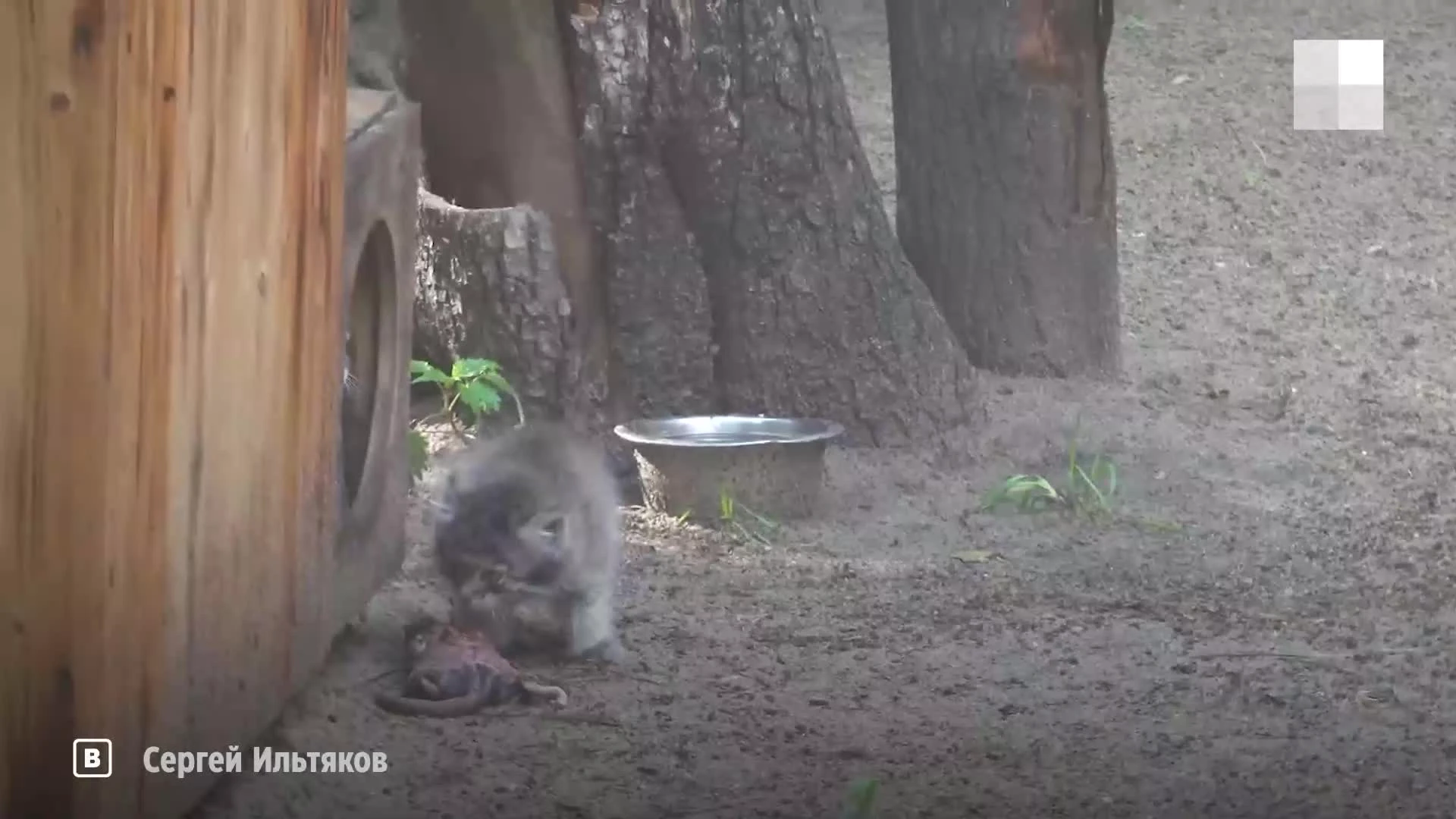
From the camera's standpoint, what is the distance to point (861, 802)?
2.67 metres

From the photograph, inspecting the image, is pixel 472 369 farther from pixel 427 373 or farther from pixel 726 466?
pixel 726 466

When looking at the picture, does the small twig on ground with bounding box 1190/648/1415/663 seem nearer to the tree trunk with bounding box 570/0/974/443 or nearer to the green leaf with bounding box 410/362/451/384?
the tree trunk with bounding box 570/0/974/443

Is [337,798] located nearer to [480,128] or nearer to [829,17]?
[480,128]

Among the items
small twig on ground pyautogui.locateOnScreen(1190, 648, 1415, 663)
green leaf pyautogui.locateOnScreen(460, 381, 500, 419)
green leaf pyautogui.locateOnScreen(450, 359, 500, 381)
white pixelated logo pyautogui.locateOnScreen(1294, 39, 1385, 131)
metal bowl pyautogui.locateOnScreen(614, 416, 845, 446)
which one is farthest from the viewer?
white pixelated logo pyautogui.locateOnScreen(1294, 39, 1385, 131)

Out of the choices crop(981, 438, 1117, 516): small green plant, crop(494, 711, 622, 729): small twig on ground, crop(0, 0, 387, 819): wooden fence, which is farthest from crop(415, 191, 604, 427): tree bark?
crop(0, 0, 387, 819): wooden fence

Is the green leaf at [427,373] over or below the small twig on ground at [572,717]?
over

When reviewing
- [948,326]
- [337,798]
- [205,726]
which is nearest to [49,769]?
[205,726]

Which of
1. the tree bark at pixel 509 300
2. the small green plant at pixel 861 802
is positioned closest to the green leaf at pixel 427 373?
the tree bark at pixel 509 300

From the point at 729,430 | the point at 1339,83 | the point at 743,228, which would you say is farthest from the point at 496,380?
the point at 1339,83

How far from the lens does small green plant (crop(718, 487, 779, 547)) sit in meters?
4.61

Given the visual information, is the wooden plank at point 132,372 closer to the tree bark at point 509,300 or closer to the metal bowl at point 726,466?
the metal bowl at point 726,466

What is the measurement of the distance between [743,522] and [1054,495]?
85 centimetres

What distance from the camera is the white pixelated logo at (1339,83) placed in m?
5.59

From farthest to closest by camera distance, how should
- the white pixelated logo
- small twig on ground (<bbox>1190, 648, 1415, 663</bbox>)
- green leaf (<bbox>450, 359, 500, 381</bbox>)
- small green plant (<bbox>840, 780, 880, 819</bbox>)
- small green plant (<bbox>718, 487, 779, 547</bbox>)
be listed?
the white pixelated logo
green leaf (<bbox>450, 359, 500, 381</bbox>)
small green plant (<bbox>718, 487, 779, 547</bbox>)
small twig on ground (<bbox>1190, 648, 1415, 663</bbox>)
small green plant (<bbox>840, 780, 880, 819</bbox>)
